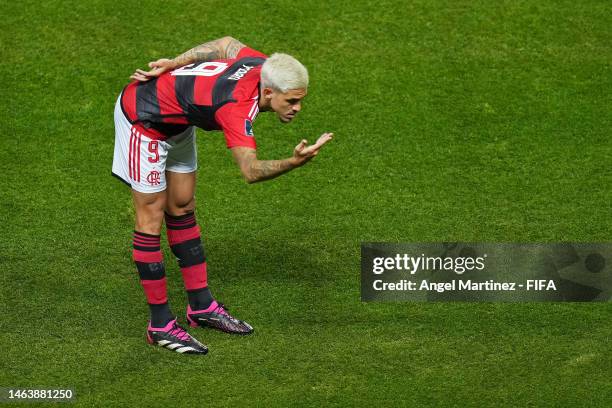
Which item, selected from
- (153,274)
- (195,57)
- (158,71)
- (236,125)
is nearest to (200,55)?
(195,57)

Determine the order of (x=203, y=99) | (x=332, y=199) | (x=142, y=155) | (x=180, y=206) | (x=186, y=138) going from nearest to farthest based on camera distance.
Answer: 1. (x=203, y=99)
2. (x=142, y=155)
3. (x=186, y=138)
4. (x=180, y=206)
5. (x=332, y=199)

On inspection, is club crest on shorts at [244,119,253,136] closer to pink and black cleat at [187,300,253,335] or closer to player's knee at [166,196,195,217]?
player's knee at [166,196,195,217]

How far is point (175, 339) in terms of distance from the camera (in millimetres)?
8219

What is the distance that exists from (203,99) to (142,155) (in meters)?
0.61

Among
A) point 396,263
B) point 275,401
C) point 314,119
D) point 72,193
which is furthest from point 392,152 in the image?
point 275,401

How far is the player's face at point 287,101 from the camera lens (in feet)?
24.7

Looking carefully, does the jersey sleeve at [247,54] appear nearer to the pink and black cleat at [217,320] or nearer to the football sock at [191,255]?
the football sock at [191,255]

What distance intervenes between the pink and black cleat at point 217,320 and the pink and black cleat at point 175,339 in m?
0.27

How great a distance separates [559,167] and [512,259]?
59.0 inches

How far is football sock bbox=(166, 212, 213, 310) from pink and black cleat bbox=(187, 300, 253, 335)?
0.04 meters

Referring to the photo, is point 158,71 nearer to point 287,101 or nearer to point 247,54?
point 247,54

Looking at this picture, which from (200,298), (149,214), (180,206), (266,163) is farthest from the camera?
(200,298)

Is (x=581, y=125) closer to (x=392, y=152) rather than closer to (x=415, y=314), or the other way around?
(x=392, y=152)

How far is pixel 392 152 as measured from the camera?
10688 mm
